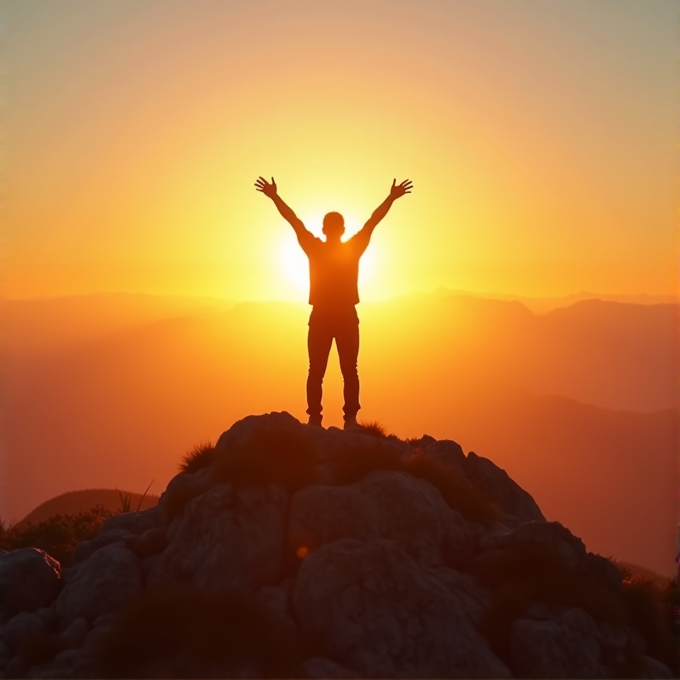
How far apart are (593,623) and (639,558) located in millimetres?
205178

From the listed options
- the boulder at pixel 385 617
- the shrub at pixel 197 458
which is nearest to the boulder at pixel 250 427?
the shrub at pixel 197 458

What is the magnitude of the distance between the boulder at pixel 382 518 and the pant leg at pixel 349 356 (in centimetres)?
386

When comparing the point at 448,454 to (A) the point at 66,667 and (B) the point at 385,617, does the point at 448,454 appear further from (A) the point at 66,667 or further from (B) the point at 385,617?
(A) the point at 66,667

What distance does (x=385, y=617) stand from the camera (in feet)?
40.2

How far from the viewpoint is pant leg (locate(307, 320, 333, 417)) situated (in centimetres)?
1855

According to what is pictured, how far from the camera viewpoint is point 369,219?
18.8 m

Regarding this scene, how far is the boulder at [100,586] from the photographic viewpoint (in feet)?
45.4

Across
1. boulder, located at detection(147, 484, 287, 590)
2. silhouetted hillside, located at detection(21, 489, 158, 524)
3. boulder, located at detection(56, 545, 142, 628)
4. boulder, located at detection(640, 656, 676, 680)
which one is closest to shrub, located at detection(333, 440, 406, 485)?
boulder, located at detection(147, 484, 287, 590)

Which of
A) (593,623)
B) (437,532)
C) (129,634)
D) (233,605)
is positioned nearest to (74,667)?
(129,634)

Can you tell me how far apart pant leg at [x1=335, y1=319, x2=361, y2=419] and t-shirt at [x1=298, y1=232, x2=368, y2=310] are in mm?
518

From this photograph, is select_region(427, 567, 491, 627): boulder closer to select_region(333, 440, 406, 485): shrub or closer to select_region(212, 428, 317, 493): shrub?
select_region(333, 440, 406, 485): shrub

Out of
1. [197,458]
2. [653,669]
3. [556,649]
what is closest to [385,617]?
[556,649]

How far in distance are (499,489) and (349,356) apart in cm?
468

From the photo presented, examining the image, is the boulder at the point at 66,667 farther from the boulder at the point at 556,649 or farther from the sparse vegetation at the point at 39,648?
the boulder at the point at 556,649
